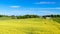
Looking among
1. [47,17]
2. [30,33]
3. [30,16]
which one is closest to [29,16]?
[30,16]

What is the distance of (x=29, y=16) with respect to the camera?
190 ft

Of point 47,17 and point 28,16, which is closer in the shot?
point 47,17

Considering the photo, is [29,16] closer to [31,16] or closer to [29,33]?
[31,16]

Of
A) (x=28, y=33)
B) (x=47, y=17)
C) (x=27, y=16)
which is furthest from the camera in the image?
(x=27, y=16)

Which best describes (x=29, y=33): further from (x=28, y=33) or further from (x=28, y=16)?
(x=28, y=16)

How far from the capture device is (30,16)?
190ft

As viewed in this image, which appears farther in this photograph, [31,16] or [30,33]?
[31,16]

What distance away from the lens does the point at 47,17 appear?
5122 cm

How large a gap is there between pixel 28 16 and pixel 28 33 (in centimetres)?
4204

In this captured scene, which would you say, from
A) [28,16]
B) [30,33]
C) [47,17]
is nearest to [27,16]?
[28,16]

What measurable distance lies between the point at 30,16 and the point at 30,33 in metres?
42.5

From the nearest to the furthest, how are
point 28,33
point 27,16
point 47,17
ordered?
point 28,33, point 47,17, point 27,16

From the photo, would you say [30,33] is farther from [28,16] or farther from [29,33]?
[28,16]

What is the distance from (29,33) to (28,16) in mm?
42033
